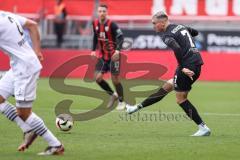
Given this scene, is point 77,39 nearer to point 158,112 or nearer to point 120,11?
point 120,11

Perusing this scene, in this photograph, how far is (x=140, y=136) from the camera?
12844 mm

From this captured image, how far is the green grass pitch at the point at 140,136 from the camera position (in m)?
10.6

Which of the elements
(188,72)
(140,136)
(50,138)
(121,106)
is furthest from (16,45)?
(121,106)

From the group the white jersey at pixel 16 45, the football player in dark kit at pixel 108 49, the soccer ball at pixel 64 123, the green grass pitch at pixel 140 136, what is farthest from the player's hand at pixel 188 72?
the football player in dark kit at pixel 108 49

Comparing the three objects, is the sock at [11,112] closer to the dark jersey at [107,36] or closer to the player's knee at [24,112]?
the player's knee at [24,112]

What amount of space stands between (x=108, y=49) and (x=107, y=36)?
34 centimetres

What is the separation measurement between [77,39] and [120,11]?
2674 millimetres

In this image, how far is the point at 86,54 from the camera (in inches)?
1147

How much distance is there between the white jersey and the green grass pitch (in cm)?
124

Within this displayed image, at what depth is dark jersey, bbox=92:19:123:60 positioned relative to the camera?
18775 mm

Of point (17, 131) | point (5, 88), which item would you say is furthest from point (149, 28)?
point (5, 88)

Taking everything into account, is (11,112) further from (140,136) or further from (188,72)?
(188,72)

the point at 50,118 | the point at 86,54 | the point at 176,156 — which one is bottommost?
the point at 86,54

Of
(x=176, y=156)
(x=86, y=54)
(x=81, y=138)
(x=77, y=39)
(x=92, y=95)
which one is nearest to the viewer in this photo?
(x=176, y=156)
